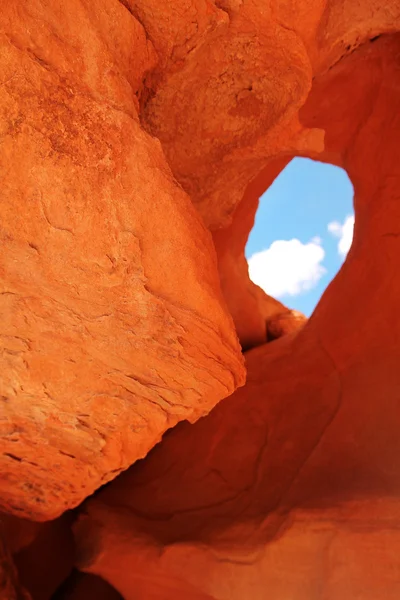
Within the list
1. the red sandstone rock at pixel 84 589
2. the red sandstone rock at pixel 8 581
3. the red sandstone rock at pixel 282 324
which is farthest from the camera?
the red sandstone rock at pixel 282 324

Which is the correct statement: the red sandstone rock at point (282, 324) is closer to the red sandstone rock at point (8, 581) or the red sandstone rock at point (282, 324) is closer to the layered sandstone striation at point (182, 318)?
the layered sandstone striation at point (182, 318)

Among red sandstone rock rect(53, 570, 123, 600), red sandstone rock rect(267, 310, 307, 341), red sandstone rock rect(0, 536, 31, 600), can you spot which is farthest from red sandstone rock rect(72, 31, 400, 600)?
red sandstone rock rect(267, 310, 307, 341)

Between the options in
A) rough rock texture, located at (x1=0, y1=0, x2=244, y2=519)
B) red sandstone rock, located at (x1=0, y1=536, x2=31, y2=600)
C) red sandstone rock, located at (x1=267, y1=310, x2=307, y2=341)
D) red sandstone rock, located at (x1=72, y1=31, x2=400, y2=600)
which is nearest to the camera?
rough rock texture, located at (x1=0, y1=0, x2=244, y2=519)

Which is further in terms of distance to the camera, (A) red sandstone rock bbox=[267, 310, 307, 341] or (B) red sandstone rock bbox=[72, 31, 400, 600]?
(A) red sandstone rock bbox=[267, 310, 307, 341]

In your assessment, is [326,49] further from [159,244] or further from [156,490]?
[156,490]

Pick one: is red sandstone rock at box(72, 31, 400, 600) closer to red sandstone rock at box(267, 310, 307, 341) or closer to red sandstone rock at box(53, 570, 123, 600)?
red sandstone rock at box(53, 570, 123, 600)

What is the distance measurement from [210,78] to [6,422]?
1.42m

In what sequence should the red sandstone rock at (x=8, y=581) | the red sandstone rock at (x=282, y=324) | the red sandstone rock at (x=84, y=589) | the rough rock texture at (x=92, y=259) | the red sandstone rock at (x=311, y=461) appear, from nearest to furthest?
1. the rough rock texture at (x=92, y=259)
2. the red sandstone rock at (x=311, y=461)
3. the red sandstone rock at (x=8, y=581)
4. the red sandstone rock at (x=84, y=589)
5. the red sandstone rock at (x=282, y=324)

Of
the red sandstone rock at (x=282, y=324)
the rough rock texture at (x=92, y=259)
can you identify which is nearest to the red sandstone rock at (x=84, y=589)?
the rough rock texture at (x=92, y=259)

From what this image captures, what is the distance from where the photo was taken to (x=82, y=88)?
1.22 meters

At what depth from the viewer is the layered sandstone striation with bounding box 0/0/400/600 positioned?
4.09 ft

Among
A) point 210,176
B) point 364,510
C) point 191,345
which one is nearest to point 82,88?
point 191,345

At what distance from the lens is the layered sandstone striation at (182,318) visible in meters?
1.25

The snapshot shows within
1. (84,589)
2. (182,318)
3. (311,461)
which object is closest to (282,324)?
(311,461)
